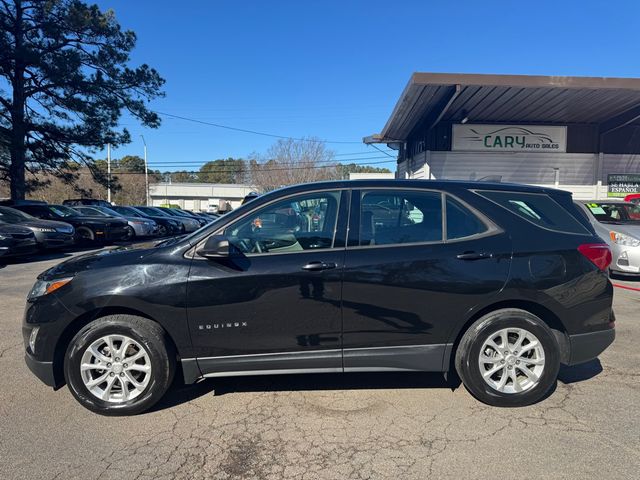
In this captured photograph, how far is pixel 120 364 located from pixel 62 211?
1511 centimetres

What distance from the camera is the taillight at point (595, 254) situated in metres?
3.62

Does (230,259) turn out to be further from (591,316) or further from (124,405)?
(591,316)

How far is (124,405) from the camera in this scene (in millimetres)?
3318

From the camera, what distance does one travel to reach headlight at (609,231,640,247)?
26.9ft

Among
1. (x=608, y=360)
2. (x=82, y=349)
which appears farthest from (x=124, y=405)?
(x=608, y=360)

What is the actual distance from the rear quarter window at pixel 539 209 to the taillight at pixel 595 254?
0.14 metres

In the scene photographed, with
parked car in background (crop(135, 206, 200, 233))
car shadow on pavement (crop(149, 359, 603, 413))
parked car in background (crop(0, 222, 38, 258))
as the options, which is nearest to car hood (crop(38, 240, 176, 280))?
car shadow on pavement (crop(149, 359, 603, 413))

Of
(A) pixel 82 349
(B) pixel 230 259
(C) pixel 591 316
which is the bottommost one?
(A) pixel 82 349

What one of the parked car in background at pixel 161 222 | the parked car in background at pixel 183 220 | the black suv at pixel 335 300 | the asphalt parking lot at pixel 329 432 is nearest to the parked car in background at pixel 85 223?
the parked car in background at pixel 161 222

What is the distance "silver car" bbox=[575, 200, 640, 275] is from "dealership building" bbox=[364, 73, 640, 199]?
712 centimetres

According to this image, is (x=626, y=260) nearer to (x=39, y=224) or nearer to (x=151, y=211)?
(x=39, y=224)

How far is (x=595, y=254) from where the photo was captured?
143 inches

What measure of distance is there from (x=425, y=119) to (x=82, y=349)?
55.4 feet

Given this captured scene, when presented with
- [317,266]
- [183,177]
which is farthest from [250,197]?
[183,177]
